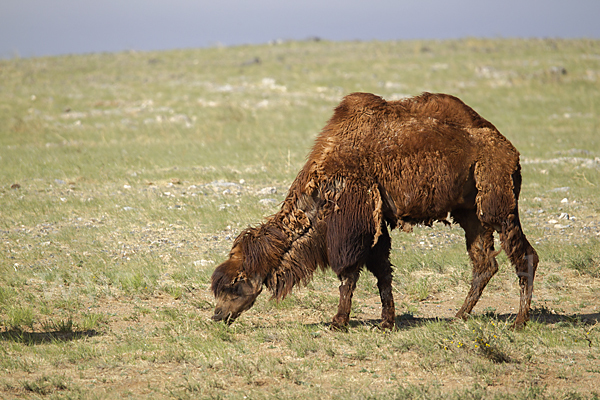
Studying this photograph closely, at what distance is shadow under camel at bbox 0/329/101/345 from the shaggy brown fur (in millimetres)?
1527

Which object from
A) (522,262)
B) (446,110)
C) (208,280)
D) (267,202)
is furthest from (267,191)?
(522,262)

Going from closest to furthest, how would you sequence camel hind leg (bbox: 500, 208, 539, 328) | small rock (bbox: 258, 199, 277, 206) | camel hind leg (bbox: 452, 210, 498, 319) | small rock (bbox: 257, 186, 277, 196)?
camel hind leg (bbox: 500, 208, 539, 328) < camel hind leg (bbox: 452, 210, 498, 319) < small rock (bbox: 258, 199, 277, 206) < small rock (bbox: 257, 186, 277, 196)

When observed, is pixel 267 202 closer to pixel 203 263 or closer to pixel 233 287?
pixel 203 263

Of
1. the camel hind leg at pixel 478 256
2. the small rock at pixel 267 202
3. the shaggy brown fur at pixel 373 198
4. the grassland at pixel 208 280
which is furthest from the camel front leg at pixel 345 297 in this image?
the small rock at pixel 267 202

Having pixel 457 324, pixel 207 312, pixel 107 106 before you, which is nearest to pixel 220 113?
pixel 107 106

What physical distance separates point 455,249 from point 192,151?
9826mm

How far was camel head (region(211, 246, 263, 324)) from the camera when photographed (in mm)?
5559

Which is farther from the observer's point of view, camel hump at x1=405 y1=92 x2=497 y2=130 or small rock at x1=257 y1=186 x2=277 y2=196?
small rock at x1=257 y1=186 x2=277 y2=196

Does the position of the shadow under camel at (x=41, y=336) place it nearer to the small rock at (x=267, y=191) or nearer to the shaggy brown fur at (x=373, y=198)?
the shaggy brown fur at (x=373, y=198)

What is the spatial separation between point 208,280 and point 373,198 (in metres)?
2.86

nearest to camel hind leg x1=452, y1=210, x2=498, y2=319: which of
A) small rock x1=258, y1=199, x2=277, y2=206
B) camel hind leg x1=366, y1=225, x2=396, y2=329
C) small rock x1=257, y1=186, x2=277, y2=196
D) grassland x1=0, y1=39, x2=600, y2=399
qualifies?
grassland x1=0, y1=39, x2=600, y2=399

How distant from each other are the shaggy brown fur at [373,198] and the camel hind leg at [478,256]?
28cm

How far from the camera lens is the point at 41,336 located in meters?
5.98

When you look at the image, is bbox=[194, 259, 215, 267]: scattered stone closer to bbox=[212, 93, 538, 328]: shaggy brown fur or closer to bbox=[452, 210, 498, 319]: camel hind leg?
bbox=[212, 93, 538, 328]: shaggy brown fur
